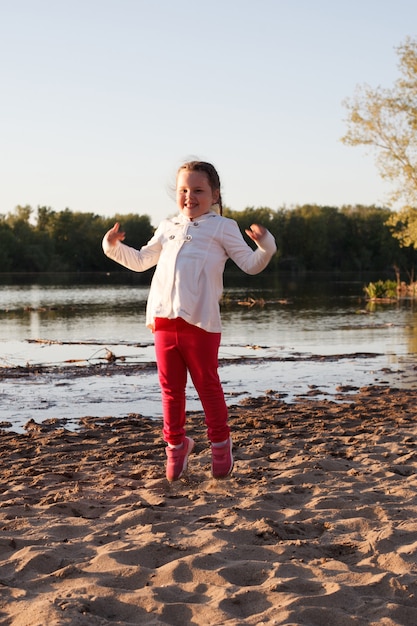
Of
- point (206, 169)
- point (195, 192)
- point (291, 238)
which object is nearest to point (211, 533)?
point (195, 192)

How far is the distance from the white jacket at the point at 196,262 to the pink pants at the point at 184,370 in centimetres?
9

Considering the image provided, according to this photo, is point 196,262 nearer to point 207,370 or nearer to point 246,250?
point 246,250

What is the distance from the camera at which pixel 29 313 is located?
31.6 metres

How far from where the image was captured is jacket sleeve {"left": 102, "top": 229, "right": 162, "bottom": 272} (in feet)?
18.5

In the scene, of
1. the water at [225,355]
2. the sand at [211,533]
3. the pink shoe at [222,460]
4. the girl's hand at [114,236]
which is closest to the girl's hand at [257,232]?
the girl's hand at [114,236]

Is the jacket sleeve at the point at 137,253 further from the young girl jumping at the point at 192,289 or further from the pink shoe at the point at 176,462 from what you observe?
the pink shoe at the point at 176,462

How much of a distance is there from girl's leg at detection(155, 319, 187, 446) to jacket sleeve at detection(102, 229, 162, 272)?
50 centimetres

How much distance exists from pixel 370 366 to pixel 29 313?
19620mm

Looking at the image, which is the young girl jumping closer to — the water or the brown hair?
the brown hair

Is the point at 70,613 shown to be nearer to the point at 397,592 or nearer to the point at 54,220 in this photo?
the point at 397,592

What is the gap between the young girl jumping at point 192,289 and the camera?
5.33m

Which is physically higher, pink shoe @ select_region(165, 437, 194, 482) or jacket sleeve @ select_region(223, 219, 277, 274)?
jacket sleeve @ select_region(223, 219, 277, 274)

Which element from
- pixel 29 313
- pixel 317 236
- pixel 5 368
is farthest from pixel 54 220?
pixel 5 368

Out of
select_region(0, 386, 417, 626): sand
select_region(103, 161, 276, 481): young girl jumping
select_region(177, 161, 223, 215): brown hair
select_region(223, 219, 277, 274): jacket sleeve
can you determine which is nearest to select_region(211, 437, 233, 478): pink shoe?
select_region(103, 161, 276, 481): young girl jumping
